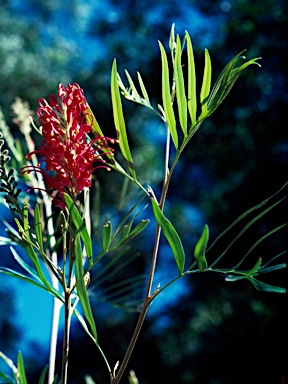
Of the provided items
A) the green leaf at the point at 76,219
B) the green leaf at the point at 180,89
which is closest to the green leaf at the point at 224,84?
the green leaf at the point at 180,89

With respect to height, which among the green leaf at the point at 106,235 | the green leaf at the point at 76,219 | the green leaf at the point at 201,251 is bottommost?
the green leaf at the point at 201,251

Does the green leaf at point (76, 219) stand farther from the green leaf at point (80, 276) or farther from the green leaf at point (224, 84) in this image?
the green leaf at point (224, 84)

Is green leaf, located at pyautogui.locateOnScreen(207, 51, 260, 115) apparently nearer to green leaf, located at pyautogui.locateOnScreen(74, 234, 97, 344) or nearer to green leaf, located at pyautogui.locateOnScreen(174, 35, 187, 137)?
green leaf, located at pyautogui.locateOnScreen(174, 35, 187, 137)

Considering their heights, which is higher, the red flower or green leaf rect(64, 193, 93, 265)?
the red flower

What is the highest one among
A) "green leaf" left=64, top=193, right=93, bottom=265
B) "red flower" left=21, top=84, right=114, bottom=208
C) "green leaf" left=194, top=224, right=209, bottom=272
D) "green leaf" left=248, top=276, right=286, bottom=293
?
"red flower" left=21, top=84, right=114, bottom=208

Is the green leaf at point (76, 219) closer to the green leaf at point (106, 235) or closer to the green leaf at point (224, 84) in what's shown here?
the green leaf at point (106, 235)

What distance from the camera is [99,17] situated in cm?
504

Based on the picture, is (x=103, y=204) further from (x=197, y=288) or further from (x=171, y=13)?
(x=171, y=13)

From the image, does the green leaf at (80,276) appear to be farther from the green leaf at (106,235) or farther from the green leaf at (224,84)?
the green leaf at (224,84)

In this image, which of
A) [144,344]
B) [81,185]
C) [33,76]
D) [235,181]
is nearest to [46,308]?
[144,344]

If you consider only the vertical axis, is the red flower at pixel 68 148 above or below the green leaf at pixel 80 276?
above

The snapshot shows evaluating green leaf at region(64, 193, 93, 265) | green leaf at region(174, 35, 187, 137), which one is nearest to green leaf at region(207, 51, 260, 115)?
green leaf at region(174, 35, 187, 137)

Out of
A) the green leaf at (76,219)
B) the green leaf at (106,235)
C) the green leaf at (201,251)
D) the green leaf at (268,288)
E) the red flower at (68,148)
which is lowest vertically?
the green leaf at (268,288)

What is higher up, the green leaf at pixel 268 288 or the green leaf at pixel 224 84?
the green leaf at pixel 224 84
